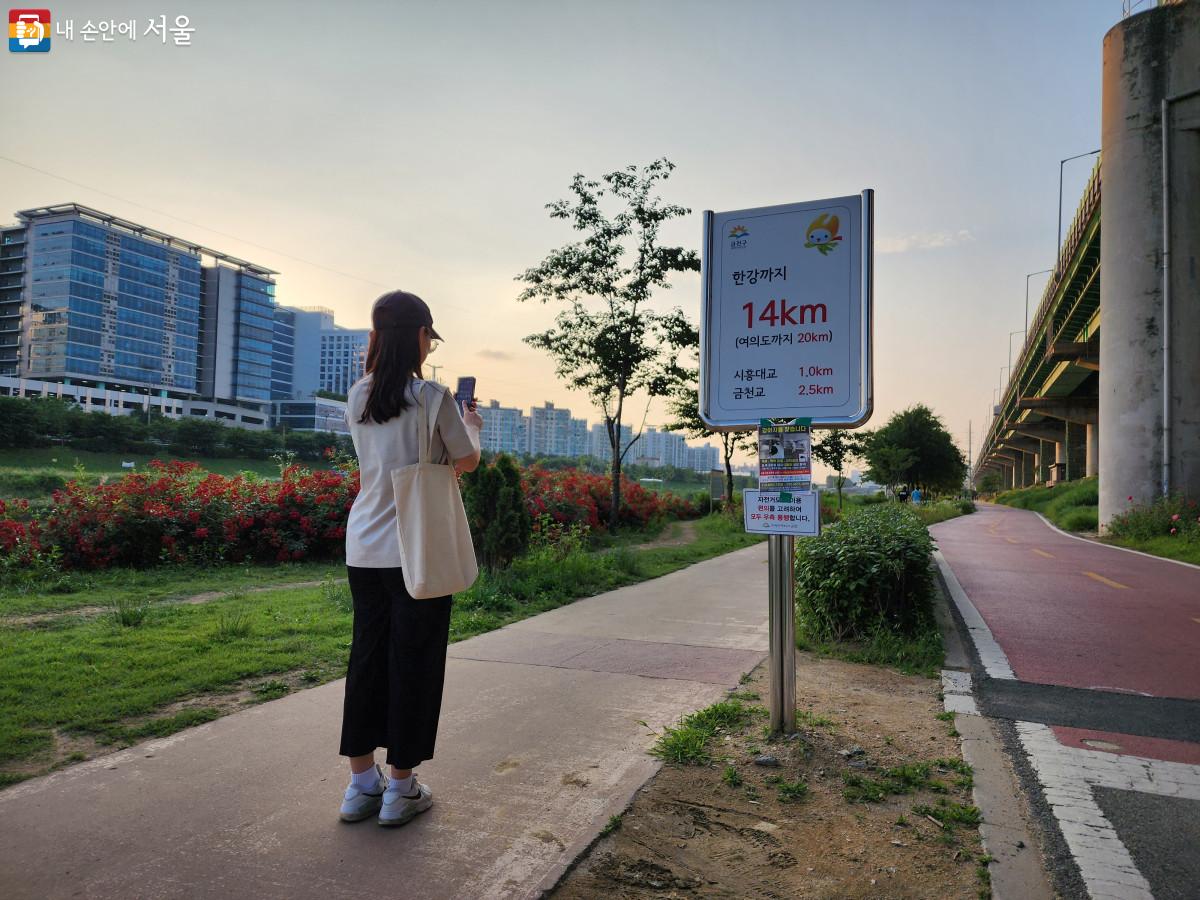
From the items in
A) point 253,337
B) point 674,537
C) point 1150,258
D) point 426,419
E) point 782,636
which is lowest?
point 674,537

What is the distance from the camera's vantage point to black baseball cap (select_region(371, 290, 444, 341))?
309 cm

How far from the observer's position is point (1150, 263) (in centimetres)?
2100

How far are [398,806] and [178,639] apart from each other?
3724mm

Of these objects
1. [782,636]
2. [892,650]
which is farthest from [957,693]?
[782,636]

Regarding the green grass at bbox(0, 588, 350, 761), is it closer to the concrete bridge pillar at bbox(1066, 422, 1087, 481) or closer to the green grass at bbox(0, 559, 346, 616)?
the green grass at bbox(0, 559, 346, 616)

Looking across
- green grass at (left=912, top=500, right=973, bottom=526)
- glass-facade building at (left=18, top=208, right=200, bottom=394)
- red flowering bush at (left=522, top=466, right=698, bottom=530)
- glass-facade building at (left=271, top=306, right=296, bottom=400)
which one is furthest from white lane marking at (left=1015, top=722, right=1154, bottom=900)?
glass-facade building at (left=271, top=306, right=296, bottom=400)

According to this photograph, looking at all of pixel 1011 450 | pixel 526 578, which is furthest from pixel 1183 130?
pixel 1011 450

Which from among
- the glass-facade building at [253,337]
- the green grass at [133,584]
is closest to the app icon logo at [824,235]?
the green grass at [133,584]

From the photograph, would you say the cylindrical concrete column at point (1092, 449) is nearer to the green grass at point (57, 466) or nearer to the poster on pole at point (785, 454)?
the green grass at point (57, 466)

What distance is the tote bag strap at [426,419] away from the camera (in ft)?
9.83

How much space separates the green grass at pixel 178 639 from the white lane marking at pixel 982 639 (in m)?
2.79

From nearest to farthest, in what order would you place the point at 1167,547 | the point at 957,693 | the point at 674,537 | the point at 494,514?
1. the point at 957,693
2. the point at 494,514
3. the point at 1167,547
4. the point at 674,537

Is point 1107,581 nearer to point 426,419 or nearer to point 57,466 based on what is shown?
point 426,419

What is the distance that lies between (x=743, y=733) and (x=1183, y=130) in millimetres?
24831
